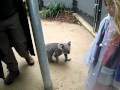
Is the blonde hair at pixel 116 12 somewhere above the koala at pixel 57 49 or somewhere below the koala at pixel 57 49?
above

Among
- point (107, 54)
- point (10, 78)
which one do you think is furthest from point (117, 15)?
point (10, 78)

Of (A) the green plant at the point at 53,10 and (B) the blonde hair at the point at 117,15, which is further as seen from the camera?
(A) the green plant at the point at 53,10

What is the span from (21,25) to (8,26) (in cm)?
13

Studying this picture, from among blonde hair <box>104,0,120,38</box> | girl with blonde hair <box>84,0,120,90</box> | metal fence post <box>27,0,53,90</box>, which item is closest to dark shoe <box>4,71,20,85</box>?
metal fence post <box>27,0,53,90</box>

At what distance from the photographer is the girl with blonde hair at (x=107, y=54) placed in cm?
133

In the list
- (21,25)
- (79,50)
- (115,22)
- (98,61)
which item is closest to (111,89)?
(98,61)

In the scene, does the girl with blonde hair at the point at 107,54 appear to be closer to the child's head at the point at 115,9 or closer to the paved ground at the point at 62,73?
the child's head at the point at 115,9

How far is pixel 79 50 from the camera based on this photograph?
296 cm

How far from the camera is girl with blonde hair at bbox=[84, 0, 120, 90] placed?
1331 mm

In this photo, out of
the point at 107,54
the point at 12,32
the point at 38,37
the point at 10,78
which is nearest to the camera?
the point at 107,54

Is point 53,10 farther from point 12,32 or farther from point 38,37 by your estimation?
point 38,37

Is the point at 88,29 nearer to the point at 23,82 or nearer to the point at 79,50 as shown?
the point at 79,50

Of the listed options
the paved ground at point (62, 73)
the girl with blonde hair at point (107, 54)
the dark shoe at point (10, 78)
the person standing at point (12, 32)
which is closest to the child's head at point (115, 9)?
the girl with blonde hair at point (107, 54)

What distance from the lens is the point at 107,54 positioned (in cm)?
144
